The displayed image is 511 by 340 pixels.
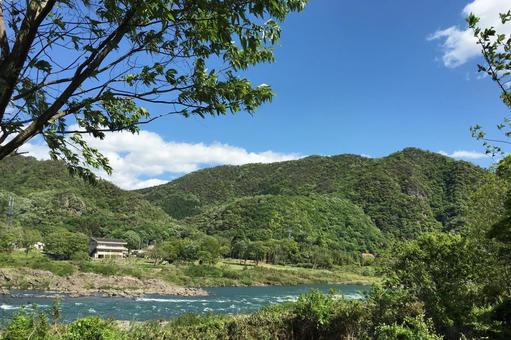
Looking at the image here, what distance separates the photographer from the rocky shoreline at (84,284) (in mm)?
49812

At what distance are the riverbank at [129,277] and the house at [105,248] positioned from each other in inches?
801

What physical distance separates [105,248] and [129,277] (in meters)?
40.9

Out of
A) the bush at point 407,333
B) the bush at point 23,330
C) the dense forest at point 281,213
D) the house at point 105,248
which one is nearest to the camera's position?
the bush at point 407,333

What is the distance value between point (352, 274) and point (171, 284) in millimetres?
49224

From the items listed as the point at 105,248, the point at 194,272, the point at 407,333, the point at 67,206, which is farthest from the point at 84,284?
the point at 67,206

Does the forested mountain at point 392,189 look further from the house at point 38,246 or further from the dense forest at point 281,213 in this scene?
the house at point 38,246

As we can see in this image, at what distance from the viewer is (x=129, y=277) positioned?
60750 mm

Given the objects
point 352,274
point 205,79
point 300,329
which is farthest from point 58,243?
point 205,79

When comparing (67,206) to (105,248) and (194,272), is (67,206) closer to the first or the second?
(105,248)

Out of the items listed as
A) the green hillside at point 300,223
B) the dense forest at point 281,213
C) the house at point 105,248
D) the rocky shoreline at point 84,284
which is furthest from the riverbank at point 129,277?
the green hillside at point 300,223

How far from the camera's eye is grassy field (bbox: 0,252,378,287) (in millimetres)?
60844

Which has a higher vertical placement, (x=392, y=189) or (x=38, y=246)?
(x=392, y=189)

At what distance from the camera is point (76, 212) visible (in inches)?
4830

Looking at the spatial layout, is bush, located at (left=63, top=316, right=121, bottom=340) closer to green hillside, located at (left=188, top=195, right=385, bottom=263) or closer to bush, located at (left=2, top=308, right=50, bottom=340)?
bush, located at (left=2, top=308, right=50, bottom=340)
